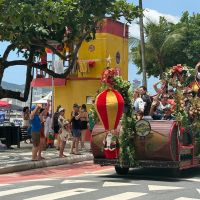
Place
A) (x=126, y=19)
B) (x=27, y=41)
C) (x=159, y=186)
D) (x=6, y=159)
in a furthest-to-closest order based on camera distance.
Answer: (x=126, y=19) < (x=27, y=41) < (x=6, y=159) < (x=159, y=186)

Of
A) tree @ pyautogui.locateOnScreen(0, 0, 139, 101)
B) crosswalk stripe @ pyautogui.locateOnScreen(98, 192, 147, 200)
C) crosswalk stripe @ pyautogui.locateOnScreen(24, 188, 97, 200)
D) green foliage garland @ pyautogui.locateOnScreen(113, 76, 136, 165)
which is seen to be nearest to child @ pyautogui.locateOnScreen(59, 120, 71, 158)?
tree @ pyautogui.locateOnScreen(0, 0, 139, 101)

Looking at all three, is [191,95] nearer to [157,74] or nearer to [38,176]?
[38,176]

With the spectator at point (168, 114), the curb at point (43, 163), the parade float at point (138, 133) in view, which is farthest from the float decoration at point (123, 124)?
A: the curb at point (43, 163)

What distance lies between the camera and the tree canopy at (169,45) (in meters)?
41.8

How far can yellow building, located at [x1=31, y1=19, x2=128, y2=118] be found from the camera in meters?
29.2

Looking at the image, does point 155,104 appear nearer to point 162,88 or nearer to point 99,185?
point 162,88

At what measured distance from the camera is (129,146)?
41.7 ft

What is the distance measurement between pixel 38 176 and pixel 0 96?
25.3ft

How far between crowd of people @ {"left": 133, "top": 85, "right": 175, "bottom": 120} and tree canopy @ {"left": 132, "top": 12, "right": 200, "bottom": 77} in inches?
1090

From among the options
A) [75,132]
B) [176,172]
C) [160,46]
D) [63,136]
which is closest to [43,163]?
[63,136]

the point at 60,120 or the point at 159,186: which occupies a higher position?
the point at 60,120

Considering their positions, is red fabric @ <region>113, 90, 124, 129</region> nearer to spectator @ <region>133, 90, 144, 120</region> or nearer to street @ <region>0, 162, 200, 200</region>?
spectator @ <region>133, 90, 144, 120</region>

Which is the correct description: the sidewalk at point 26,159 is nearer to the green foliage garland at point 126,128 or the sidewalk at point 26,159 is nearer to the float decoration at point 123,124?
the float decoration at point 123,124

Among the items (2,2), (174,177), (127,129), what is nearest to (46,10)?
(2,2)
